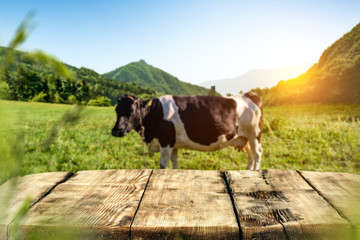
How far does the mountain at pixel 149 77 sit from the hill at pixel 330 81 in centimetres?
9973

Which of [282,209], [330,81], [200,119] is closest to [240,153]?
[200,119]

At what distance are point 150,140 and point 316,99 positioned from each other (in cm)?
1776

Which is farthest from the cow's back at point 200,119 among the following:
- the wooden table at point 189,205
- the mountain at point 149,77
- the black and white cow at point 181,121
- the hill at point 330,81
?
the mountain at point 149,77

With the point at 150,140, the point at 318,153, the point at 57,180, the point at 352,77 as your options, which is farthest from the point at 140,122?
the point at 352,77

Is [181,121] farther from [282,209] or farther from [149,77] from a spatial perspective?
[149,77]

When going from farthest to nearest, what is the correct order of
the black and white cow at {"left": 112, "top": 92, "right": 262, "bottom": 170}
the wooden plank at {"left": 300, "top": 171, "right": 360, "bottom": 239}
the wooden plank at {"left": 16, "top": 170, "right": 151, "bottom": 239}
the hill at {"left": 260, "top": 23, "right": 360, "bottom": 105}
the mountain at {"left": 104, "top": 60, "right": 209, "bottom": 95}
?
the mountain at {"left": 104, "top": 60, "right": 209, "bottom": 95} → the hill at {"left": 260, "top": 23, "right": 360, "bottom": 105} → the black and white cow at {"left": 112, "top": 92, "right": 262, "bottom": 170} → the wooden plank at {"left": 300, "top": 171, "right": 360, "bottom": 239} → the wooden plank at {"left": 16, "top": 170, "right": 151, "bottom": 239}

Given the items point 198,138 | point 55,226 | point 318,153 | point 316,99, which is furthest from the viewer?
point 316,99

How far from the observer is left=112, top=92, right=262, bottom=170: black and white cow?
4.12 meters

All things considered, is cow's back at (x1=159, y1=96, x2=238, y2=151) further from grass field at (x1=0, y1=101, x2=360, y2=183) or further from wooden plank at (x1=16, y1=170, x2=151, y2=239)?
wooden plank at (x1=16, y1=170, x2=151, y2=239)

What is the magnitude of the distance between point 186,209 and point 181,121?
115 inches

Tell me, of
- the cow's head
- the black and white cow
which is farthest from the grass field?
the black and white cow

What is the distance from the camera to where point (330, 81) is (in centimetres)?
1972

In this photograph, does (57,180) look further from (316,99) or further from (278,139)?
(316,99)

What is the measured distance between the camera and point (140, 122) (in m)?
4.24
